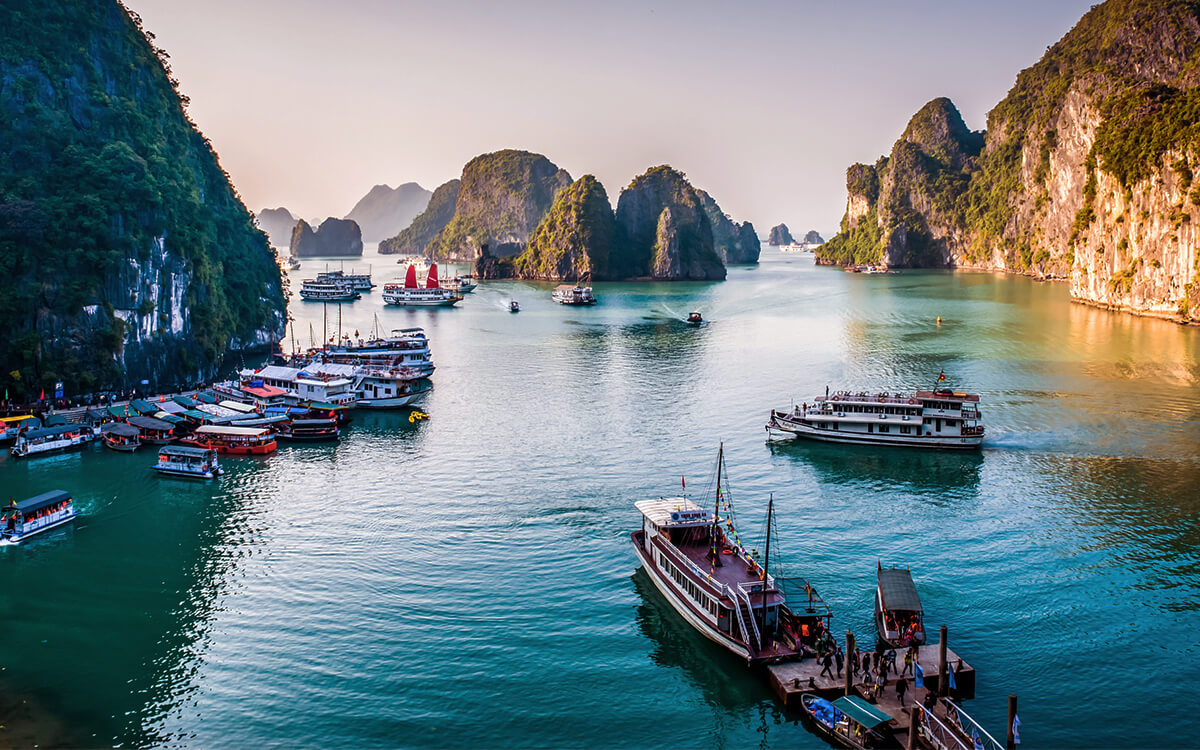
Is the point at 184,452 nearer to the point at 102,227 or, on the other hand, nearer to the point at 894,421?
the point at 102,227

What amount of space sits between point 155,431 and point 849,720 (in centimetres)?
5633

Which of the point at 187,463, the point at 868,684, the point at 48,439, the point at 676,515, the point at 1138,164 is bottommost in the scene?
the point at 868,684

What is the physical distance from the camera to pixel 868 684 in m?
30.1

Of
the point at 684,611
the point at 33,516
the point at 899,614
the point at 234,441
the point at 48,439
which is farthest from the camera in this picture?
the point at 234,441

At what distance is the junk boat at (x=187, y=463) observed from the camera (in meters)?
56.6

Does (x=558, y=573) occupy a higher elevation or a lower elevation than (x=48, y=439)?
lower

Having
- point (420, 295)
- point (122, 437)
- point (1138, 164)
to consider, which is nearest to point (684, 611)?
point (122, 437)

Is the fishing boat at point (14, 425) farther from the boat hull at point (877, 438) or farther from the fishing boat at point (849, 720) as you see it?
the fishing boat at point (849, 720)

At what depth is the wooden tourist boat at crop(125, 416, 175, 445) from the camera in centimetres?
6375

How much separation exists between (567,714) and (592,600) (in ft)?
28.5

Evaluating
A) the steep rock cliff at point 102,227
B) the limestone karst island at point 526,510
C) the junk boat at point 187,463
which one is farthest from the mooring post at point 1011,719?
the steep rock cliff at point 102,227

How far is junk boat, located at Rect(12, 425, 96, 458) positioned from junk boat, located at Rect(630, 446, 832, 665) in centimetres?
4616

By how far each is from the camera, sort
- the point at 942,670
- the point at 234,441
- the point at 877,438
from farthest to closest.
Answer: the point at 877,438 → the point at 234,441 → the point at 942,670

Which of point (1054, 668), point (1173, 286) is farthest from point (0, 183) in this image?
point (1173, 286)
